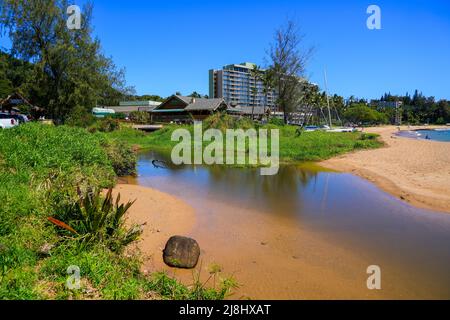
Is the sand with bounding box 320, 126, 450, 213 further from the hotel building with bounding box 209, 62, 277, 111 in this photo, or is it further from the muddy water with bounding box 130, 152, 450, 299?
the hotel building with bounding box 209, 62, 277, 111

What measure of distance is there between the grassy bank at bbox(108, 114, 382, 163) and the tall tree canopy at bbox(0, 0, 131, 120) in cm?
447

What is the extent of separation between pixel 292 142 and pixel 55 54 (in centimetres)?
2022

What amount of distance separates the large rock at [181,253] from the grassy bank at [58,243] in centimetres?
61

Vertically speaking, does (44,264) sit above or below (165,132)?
below

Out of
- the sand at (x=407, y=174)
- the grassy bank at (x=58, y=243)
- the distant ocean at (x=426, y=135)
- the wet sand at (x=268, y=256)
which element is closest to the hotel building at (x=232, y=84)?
the distant ocean at (x=426, y=135)

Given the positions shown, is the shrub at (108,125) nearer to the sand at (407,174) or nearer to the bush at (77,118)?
the bush at (77,118)

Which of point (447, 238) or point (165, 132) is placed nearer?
point (447, 238)

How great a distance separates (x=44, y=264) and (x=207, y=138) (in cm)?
2835

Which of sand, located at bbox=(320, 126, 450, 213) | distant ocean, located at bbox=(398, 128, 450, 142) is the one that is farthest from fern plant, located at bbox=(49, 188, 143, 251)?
distant ocean, located at bbox=(398, 128, 450, 142)

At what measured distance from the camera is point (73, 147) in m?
12.0

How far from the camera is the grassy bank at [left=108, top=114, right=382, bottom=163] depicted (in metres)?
26.0
